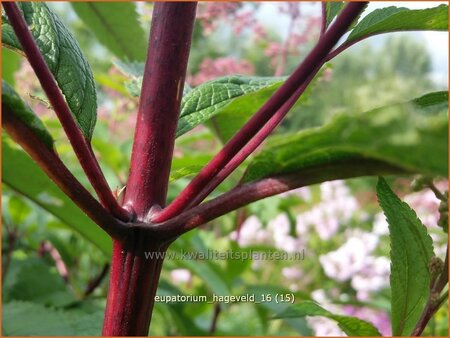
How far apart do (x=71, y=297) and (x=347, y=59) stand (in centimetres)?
1685

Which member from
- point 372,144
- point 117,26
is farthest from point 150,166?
point 117,26

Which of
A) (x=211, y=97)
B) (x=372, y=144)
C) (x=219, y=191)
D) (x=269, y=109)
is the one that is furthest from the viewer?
(x=219, y=191)

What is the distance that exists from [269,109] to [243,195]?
0.18ft

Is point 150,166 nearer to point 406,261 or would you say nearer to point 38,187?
point 406,261

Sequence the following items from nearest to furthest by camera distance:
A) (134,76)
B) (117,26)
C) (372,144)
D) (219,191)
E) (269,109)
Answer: (372,144) < (269,109) < (134,76) < (117,26) < (219,191)

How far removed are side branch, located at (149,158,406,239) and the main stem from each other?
0.02m

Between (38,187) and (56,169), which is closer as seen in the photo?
(56,169)

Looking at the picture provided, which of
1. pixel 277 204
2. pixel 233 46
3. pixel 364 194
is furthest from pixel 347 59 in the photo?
pixel 277 204

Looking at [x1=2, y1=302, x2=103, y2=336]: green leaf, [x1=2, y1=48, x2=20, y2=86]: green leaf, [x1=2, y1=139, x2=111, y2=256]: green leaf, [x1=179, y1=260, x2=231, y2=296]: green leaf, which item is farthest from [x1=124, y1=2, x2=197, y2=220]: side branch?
[x1=2, y1=48, x2=20, y2=86]: green leaf

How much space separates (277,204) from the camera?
1.30m

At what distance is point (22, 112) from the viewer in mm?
326

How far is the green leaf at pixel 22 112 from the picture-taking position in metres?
0.32

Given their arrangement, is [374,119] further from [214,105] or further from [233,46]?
[233,46]

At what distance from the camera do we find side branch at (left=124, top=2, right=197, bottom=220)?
0.39 meters
